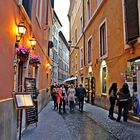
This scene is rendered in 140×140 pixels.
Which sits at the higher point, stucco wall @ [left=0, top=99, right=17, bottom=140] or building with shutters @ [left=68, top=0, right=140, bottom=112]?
building with shutters @ [left=68, top=0, right=140, bottom=112]

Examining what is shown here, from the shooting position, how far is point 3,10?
534 centimetres

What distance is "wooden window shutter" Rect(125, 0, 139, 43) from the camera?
35.3 feet

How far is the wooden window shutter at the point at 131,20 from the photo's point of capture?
10773 millimetres

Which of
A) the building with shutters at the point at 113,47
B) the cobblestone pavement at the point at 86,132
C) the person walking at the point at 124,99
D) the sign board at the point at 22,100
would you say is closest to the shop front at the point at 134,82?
the building with shutters at the point at 113,47

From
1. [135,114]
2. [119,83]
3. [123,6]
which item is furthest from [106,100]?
[123,6]

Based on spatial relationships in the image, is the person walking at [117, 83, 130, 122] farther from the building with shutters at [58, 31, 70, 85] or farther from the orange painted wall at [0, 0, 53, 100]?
the building with shutters at [58, 31, 70, 85]

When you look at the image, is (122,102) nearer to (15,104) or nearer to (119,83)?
(119,83)

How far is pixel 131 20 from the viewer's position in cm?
1116

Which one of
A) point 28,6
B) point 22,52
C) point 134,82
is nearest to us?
point 22,52

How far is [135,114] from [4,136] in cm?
682

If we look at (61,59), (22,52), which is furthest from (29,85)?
(61,59)

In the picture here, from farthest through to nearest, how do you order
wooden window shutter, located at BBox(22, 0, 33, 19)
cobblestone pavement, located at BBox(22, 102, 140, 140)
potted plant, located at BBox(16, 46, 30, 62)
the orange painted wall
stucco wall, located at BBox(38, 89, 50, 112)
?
stucco wall, located at BBox(38, 89, 50, 112) < wooden window shutter, located at BBox(22, 0, 33, 19) < cobblestone pavement, located at BBox(22, 102, 140, 140) < potted plant, located at BBox(16, 46, 30, 62) < the orange painted wall

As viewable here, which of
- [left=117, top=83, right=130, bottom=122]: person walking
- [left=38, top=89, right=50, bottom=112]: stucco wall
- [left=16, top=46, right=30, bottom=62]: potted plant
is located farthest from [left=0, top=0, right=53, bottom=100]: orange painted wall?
[left=38, top=89, right=50, bottom=112]: stucco wall

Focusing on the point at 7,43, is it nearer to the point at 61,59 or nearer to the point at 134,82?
the point at 134,82
